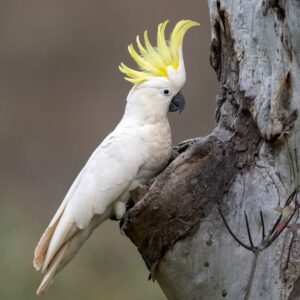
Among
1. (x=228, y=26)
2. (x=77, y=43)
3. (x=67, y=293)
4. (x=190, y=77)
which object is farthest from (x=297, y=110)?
(x=77, y=43)

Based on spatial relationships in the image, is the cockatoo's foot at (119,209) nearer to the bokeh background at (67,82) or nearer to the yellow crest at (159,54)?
the yellow crest at (159,54)

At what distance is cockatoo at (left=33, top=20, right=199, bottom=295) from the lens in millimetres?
2889

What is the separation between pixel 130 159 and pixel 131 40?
3680 millimetres

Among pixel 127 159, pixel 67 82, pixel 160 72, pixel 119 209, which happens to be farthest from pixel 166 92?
pixel 67 82

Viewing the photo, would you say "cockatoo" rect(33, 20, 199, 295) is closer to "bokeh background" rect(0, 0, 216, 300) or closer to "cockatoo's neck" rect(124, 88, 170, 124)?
"cockatoo's neck" rect(124, 88, 170, 124)

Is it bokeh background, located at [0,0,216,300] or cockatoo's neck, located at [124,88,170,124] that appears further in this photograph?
bokeh background, located at [0,0,216,300]

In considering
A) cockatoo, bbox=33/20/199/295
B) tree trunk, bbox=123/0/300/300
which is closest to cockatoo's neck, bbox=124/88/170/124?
cockatoo, bbox=33/20/199/295

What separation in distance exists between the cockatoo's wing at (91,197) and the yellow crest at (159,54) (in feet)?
0.67

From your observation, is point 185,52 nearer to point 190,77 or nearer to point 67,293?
point 190,77

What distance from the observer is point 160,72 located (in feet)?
9.75

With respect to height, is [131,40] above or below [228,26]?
below

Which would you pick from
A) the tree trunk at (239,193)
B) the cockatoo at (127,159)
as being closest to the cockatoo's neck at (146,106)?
the cockatoo at (127,159)

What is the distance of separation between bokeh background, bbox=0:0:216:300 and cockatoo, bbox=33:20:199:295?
117 inches

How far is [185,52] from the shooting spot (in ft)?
20.6
